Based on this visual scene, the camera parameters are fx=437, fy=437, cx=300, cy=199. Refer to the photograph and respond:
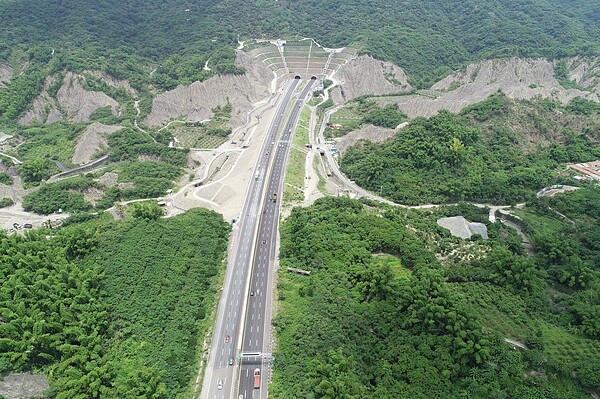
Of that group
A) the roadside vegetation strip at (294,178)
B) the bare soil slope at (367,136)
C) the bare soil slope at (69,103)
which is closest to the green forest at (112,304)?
the roadside vegetation strip at (294,178)

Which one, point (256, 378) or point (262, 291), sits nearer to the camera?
point (256, 378)

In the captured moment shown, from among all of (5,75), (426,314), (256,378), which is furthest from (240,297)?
(5,75)

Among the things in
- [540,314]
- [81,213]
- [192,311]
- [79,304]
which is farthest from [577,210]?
[81,213]

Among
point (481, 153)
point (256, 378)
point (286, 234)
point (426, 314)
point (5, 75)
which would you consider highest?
point (5, 75)

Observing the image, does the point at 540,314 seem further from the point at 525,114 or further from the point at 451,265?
the point at 525,114

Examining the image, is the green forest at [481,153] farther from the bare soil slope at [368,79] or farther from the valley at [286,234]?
the bare soil slope at [368,79]

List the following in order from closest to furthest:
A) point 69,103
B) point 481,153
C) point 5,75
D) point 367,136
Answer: point 481,153
point 367,136
point 69,103
point 5,75

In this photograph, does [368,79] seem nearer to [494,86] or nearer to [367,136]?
[494,86]
